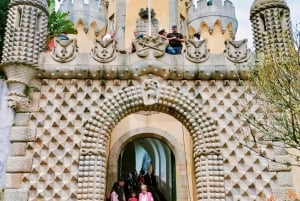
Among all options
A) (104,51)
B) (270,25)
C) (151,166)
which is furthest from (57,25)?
(151,166)

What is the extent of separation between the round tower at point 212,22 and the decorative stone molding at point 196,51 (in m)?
10.7

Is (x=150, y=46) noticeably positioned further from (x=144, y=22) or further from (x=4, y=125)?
(x=144, y=22)

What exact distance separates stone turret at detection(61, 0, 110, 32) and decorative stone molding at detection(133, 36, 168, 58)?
34.9 ft

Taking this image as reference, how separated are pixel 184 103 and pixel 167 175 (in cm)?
553

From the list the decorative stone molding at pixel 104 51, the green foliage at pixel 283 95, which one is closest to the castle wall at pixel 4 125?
the decorative stone molding at pixel 104 51

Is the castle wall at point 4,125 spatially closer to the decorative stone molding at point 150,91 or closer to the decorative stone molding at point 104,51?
the decorative stone molding at point 104,51

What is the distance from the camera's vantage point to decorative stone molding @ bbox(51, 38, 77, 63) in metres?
10.6

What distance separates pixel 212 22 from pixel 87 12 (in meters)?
7.24

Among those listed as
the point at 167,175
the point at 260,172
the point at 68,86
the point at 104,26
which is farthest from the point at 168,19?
the point at 260,172

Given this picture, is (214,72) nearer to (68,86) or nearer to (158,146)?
(68,86)

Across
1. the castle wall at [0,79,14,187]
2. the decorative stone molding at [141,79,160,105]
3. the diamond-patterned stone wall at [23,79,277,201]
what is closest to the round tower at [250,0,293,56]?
the diamond-patterned stone wall at [23,79,277,201]

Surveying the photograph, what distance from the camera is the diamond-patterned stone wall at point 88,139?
9.45m

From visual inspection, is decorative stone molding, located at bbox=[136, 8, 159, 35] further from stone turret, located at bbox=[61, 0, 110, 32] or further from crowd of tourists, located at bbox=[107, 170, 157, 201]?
crowd of tourists, located at bbox=[107, 170, 157, 201]

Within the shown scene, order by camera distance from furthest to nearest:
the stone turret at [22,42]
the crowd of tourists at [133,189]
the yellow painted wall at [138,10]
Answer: the yellow painted wall at [138,10], the crowd of tourists at [133,189], the stone turret at [22,42]
